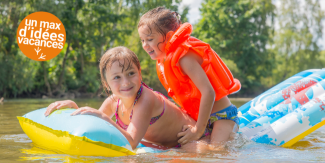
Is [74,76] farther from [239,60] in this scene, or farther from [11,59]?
[239,60]

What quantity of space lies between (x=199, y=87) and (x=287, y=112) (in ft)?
4.79

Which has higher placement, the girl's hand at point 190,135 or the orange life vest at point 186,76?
the orange life vest at point 186,76

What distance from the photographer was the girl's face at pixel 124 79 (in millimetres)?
2484

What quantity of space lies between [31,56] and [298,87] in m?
14.4

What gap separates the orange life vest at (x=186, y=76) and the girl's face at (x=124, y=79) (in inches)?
13.8

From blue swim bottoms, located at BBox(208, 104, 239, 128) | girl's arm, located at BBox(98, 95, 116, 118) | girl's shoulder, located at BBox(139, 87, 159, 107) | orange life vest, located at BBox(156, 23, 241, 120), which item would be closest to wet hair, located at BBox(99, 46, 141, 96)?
girl's shoulder, located at BBox(139, 87, 159, 107)

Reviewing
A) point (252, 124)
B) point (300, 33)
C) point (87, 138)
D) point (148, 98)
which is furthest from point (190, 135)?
point (300, 33)

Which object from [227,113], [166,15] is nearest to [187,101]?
[227,113]

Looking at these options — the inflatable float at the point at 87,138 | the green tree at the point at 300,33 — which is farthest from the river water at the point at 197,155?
the green tree at the point at 300,33

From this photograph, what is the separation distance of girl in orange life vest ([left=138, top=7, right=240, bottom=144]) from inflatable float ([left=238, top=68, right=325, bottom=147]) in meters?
0.51

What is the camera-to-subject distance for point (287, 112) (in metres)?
3.52

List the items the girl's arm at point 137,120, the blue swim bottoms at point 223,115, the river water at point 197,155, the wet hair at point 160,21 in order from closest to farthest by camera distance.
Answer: the river water at point 197,155 < the girl's arm at point 137,120 < the wet hair at point 160,21 < the blue swim bottoms at point 223,115

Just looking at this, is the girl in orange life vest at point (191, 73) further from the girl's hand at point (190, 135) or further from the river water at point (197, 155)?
the river water at point (197, 155)

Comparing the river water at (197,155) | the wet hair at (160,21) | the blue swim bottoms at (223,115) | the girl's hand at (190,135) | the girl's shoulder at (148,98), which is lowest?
the river water at (197,155)
